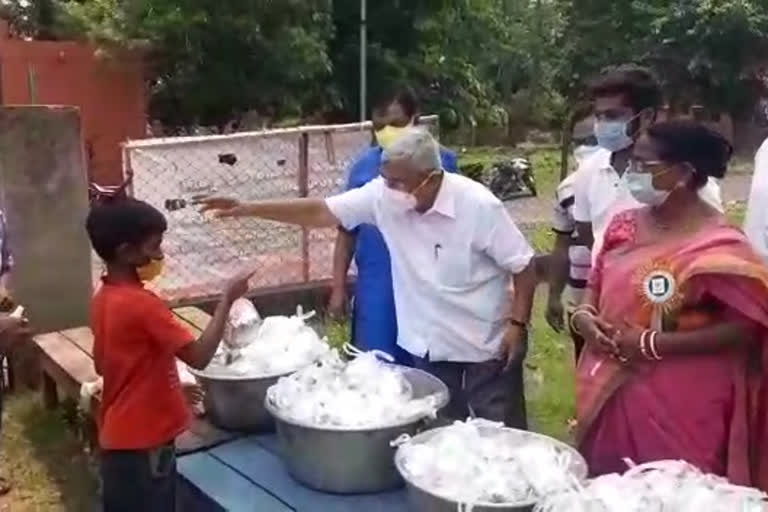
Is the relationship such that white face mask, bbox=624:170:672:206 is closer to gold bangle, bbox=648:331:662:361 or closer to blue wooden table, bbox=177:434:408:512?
gold bangle, bbox=648:331:662:361

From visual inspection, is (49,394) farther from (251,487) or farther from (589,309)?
(589,309)

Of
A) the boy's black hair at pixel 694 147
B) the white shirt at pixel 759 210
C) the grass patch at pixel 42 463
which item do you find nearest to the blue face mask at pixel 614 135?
the white shirt at pixel 759 210

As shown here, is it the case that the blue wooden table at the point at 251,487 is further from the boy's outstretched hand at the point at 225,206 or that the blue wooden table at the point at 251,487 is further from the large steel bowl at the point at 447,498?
the boy's outstretched hand at the point at 225,206

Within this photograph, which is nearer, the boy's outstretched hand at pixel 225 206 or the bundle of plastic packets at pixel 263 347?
the bundle of plastic packets at pixel 263 347

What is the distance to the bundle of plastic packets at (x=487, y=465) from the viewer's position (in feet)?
6.49

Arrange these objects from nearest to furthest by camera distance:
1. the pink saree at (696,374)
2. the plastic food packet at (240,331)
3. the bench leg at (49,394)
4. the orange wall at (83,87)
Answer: the pink saree at (696,374)
the plastic food packet at (240,331)
the bench leg at (49,394)
the orange wall at (83,87)

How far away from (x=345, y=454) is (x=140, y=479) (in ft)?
2.15

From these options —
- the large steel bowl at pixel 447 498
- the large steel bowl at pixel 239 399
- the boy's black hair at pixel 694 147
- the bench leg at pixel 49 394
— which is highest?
the boy's black hair at pixel 694 147

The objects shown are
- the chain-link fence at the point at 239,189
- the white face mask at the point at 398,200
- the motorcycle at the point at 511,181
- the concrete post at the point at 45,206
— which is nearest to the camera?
the white face mask at the point at 398,200

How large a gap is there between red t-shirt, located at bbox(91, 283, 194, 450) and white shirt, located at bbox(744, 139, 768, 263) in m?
1.54

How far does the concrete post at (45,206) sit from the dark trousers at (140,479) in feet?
8.75

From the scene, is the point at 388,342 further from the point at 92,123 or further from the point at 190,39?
the point at 92,123

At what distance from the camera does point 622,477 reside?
6.57 ft

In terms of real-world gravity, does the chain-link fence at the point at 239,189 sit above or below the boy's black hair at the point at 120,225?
below
